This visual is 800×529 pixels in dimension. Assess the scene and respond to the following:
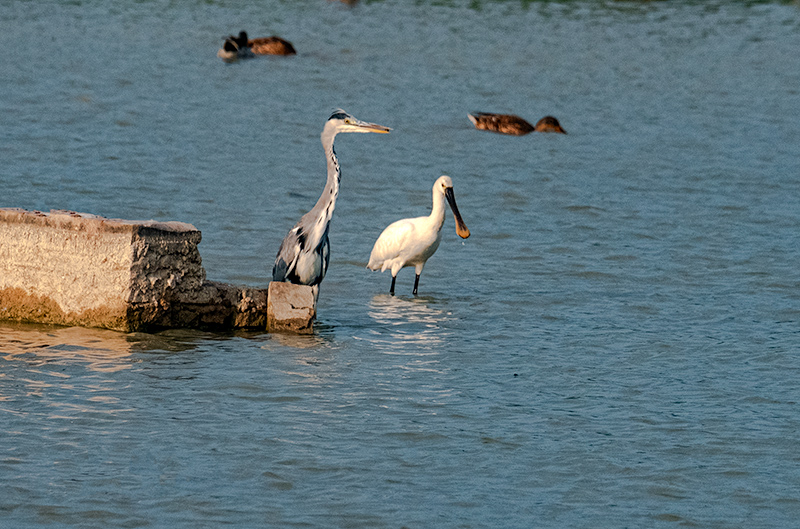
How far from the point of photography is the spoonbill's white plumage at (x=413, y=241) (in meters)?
12.5

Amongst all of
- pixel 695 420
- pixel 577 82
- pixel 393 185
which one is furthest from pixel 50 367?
pixel 577 82

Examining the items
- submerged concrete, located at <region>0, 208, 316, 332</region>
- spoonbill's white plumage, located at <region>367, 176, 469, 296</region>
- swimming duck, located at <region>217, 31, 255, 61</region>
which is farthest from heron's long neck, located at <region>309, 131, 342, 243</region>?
swimming duck, located at <region>217, 31, 255, 61</region>

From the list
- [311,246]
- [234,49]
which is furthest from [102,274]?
[234,49]

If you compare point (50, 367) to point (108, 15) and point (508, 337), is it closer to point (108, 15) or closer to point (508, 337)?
point (508, 337)

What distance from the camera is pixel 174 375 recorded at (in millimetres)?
9148

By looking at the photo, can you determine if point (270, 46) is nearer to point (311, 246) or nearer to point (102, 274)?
point (311, 246)

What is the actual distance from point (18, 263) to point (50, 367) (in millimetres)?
1414

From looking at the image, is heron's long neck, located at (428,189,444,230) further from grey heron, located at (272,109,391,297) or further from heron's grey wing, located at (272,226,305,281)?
heron's grey wing, located at (272,226,305,281)

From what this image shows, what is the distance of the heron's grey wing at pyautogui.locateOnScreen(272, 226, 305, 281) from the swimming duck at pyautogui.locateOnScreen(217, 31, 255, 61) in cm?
1980

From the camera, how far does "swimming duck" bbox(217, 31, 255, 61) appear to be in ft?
97.9

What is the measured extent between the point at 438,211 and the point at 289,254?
2.50 meters

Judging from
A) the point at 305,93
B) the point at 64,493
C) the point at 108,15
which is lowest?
the point at 64,493

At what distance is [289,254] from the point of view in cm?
1076

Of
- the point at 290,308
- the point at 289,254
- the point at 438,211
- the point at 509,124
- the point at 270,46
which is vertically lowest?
the point at 290,308
